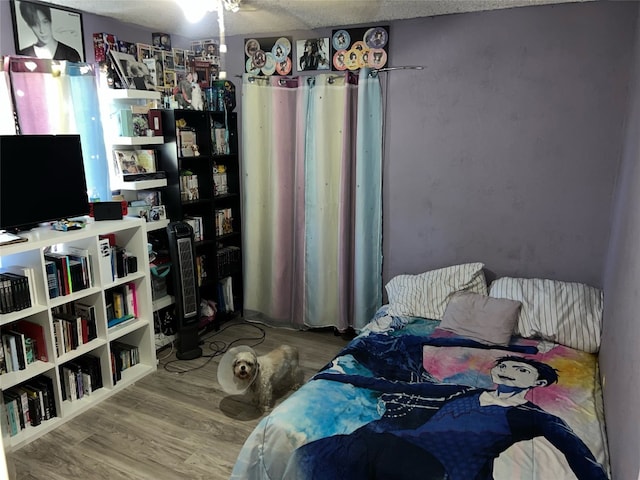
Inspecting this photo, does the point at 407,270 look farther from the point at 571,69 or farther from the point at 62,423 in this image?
the point at 62,423

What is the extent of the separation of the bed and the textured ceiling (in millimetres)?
1637

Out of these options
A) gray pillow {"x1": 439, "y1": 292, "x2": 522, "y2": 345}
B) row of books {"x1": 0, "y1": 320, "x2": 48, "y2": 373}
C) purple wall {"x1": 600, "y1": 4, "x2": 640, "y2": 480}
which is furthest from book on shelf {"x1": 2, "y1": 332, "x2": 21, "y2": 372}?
purple wall {"x1": 600, "y1": 4, "x2": 640, "y2": 480}

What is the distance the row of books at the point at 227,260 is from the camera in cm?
397

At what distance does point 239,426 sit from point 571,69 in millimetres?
2803

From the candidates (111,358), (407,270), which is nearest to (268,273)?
(407,270)

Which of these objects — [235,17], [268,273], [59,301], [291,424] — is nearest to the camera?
[291,424]

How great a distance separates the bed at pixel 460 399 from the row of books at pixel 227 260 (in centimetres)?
146

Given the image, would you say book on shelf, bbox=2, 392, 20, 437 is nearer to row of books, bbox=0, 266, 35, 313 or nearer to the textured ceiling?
row of books, bbox=0, 266, 35, 313

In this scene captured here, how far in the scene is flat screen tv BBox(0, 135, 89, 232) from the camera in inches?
99.0

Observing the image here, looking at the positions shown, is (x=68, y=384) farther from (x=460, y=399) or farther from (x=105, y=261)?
(x=460, y=399)

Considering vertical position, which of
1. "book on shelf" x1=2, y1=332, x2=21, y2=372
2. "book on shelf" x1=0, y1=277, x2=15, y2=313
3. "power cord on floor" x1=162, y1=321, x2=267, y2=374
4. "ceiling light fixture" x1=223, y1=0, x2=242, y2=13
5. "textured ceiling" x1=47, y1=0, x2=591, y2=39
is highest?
"textured ceiling" x1=47, y1=0, x2=591, y2=39

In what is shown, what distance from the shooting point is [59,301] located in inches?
104

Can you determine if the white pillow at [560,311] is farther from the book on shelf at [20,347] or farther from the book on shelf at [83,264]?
→ the book on shelf at [20,347]

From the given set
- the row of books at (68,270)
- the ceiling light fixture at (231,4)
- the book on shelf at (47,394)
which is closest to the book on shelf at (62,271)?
the row of books at (68,270)
